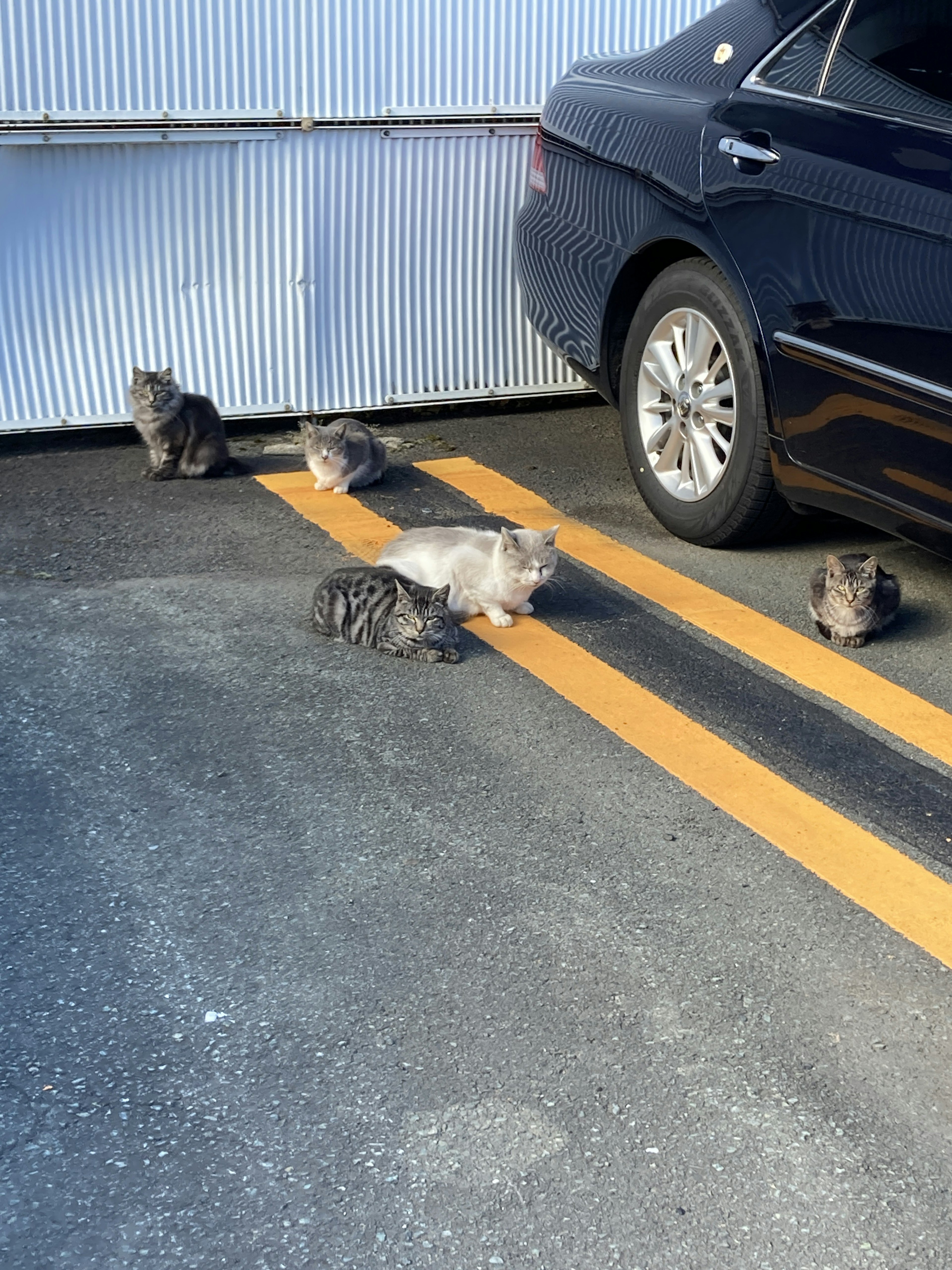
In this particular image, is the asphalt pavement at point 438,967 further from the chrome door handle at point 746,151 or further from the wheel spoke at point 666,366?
the chrome door handle at point 746,151

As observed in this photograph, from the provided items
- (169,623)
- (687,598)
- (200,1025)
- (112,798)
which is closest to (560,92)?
(687,598)

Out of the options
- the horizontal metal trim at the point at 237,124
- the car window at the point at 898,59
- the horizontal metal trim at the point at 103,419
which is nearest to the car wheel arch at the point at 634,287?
the car window at the point at 898,59

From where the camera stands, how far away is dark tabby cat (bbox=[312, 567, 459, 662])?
16.0 ft

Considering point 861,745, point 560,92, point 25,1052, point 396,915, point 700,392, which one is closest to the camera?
point 25,1052

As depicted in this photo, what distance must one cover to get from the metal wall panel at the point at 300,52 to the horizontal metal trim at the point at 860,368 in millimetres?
3132

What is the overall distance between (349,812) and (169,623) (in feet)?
5.16

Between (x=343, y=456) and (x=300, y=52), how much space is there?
2155mm

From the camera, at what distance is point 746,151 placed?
204 inches

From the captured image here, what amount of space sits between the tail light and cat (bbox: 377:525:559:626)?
2.07 metres

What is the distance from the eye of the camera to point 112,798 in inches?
153

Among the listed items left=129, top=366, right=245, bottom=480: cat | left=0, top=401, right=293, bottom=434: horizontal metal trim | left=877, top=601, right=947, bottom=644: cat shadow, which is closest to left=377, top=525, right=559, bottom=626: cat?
left=877, top=601, right=947, bottom=644: cat shadow

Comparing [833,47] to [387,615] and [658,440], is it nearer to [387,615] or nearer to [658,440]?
[658,440]

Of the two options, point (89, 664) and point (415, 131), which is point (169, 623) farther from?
point (415, 131)

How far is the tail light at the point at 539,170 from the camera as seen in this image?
21.6 ft
